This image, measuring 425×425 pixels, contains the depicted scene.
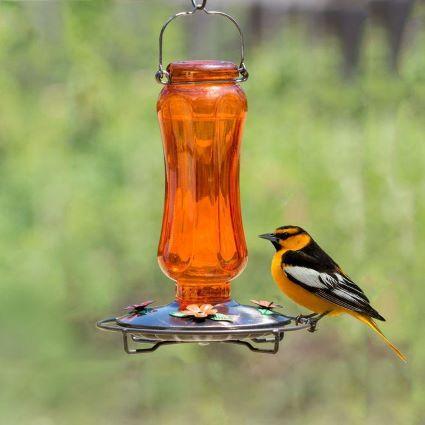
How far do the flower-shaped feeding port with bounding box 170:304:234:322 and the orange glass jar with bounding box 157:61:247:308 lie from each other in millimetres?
157

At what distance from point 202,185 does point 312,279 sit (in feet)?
1.57

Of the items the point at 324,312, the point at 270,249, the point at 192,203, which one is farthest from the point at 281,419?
the point at 192,203

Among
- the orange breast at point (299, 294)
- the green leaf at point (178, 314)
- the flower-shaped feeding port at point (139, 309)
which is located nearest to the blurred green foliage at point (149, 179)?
the orange breast at point (299, 294)

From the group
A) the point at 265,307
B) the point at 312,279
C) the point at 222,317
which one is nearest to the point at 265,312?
the point at 265,307

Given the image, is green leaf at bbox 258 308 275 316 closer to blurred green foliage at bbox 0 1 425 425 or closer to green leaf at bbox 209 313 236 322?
green leaf at bbox 209 313 236 322

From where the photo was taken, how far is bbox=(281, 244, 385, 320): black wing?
3082 millimetres

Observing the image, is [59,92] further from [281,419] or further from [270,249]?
[281,419]

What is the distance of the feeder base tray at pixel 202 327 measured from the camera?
2518 millimetres

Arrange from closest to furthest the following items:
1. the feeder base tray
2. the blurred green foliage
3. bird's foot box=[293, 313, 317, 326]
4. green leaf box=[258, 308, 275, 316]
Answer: the feeder base tray < green leaf box=[258, 308, 275, 316] < bird's foot box=[293, 313, 317, 326] < the blurred green foliage

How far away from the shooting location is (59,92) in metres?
5.75

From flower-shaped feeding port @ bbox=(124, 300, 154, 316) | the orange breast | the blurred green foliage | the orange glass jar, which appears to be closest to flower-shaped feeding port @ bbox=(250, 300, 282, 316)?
the orange glass jar

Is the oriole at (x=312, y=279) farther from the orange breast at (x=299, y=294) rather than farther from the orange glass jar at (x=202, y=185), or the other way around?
the orange glass jar at (x=202, y=185)

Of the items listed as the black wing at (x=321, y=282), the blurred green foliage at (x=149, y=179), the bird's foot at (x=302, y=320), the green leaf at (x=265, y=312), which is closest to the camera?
the green leaf at (x=265, y=312)

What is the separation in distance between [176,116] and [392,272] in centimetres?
313
